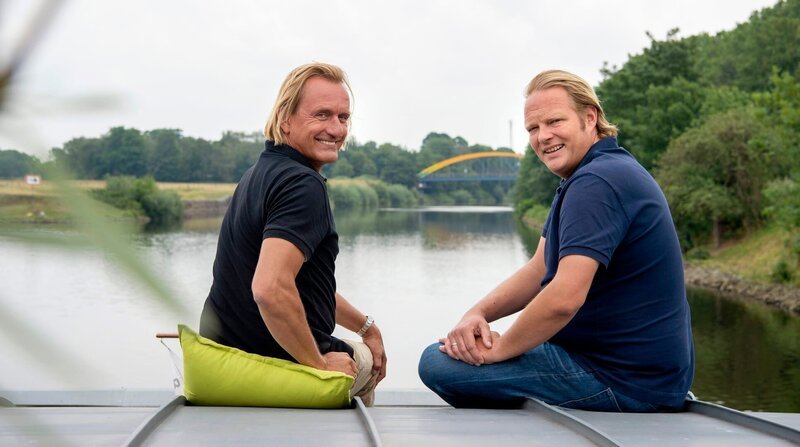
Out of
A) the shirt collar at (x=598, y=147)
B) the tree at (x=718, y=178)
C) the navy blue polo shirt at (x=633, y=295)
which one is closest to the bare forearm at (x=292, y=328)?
the navy blue polo shirt at (x=633, y=295)

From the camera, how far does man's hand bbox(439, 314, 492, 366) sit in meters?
2.38

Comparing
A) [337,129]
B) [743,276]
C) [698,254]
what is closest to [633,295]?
[337,129]

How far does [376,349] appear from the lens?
281cm

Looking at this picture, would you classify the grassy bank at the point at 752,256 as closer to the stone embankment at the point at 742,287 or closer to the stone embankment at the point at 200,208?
the stone embankment at the point at 742,287

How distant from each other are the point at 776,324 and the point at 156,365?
479 inches

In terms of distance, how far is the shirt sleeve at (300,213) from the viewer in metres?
2.08

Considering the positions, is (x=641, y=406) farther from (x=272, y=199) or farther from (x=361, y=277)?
(x=361, y=277)

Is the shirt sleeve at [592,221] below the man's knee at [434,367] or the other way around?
the other way around

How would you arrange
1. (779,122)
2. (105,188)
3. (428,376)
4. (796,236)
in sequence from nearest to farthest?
(105,188)
(428,376)
(796,236)
(779,122)

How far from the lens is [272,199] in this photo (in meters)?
2.15

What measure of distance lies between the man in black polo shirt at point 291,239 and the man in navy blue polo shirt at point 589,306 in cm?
39

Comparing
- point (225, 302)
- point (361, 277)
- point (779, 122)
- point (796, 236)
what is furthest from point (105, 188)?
point (361, 277)

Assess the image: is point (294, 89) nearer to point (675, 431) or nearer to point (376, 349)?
point (376, 349)

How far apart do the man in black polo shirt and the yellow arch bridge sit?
6517cm
